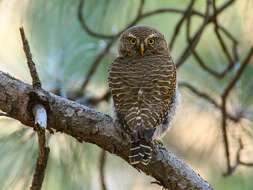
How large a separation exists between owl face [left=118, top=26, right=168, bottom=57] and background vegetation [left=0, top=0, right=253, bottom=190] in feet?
0.44

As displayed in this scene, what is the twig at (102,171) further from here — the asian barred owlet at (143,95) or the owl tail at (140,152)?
the owl tail at (140,152)

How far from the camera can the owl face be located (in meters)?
3.33

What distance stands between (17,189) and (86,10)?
1442 millimetres

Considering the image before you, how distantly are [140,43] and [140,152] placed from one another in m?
1.25

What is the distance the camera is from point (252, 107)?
3096mm

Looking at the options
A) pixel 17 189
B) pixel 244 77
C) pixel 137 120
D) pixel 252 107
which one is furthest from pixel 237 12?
pixel 17 189

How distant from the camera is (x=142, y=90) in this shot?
2656 millimetres

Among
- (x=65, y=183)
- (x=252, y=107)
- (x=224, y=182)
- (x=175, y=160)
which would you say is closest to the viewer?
(x=175, y=160)

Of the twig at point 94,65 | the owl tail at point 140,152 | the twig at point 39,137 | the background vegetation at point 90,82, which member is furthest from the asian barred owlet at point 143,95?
the twig at point 39,137

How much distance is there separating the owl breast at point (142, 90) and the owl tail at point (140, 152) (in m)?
0.11

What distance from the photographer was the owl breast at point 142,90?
2.55 m

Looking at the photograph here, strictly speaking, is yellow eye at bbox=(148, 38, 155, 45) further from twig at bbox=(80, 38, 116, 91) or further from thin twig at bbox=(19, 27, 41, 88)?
thin twig at bbox=(19, 27, 41, 88)

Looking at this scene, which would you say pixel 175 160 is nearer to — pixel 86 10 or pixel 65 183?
pixel 65 183

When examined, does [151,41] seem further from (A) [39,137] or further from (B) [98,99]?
(A) [39,137]
